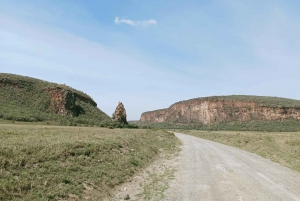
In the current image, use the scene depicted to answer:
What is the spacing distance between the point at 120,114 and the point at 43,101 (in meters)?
23.0

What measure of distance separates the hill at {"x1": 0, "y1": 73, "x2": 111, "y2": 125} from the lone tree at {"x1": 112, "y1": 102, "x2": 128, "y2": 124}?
15.7 ft

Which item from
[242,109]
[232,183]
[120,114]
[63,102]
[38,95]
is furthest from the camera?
[242,109]

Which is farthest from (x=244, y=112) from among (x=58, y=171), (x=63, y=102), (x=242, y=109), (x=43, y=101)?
(x=58, y=171)

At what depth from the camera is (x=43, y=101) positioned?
7675 centimetres

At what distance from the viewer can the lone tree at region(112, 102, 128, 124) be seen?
8144 cm

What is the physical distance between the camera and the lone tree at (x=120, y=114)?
81.4 metres

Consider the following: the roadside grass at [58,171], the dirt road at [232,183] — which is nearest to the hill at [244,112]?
the dirt road at [232,183]

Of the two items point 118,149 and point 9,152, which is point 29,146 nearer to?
point 9,152

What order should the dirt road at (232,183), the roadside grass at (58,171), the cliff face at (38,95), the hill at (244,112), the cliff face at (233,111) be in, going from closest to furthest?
the roadside grass at (58,171) < the dirt road at (232,183) < the cliff face at (38,95) < the hill at (244,112) < the cliff face at (233,111)

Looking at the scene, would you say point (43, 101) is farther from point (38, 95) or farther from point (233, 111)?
point (233, 111)

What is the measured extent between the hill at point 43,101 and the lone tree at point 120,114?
4783 mm

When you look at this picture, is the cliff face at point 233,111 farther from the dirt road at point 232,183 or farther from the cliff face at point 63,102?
the dirt road at point 232,183

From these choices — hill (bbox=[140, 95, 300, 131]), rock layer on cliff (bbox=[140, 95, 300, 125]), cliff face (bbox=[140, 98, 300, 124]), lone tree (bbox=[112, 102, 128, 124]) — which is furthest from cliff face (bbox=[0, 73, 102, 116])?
rock layer on cliff (bbox=[140, 95, 300, 125])

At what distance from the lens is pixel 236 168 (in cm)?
1852
